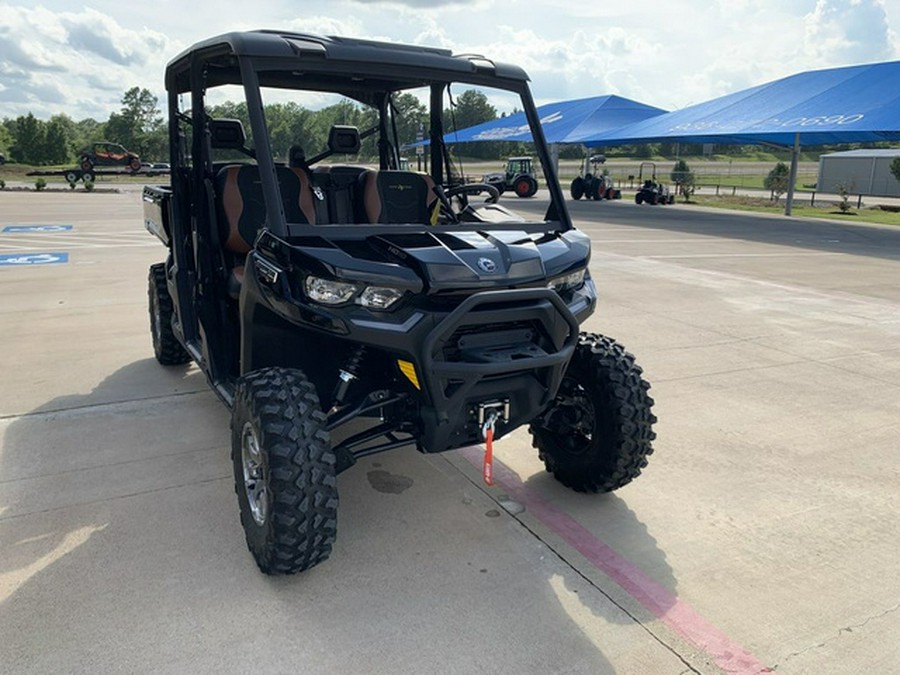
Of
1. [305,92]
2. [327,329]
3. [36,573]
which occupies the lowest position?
[36,573]

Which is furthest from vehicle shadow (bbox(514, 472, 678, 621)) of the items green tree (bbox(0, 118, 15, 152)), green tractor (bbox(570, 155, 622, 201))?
green tree (bbox(0, 118, 15, 152))

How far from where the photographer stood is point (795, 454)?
4215 millimetres

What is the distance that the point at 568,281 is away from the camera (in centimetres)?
315

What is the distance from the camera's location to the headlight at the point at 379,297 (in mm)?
2703

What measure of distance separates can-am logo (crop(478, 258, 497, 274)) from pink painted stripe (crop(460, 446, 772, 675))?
129 cm

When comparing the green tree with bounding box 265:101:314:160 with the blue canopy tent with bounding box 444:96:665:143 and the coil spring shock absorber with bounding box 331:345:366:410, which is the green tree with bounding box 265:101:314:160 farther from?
the blue canopy tent with bounding box 444:96:665:143

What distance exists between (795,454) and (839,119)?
66.1 ft

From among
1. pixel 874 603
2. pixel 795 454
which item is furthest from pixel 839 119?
pixel 874 603

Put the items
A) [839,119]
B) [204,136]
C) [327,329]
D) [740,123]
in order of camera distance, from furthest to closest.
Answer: [740,123]
[839,119]
[204,136]
[327,329]

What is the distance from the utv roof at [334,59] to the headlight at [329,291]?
1001 mm

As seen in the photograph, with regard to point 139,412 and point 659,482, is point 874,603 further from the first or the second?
point 139,412

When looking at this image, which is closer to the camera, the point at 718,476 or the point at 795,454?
the point at 718,476

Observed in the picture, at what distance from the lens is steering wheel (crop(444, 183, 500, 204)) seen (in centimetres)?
404

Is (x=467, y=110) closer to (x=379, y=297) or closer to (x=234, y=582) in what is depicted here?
(x=379, y=297)
